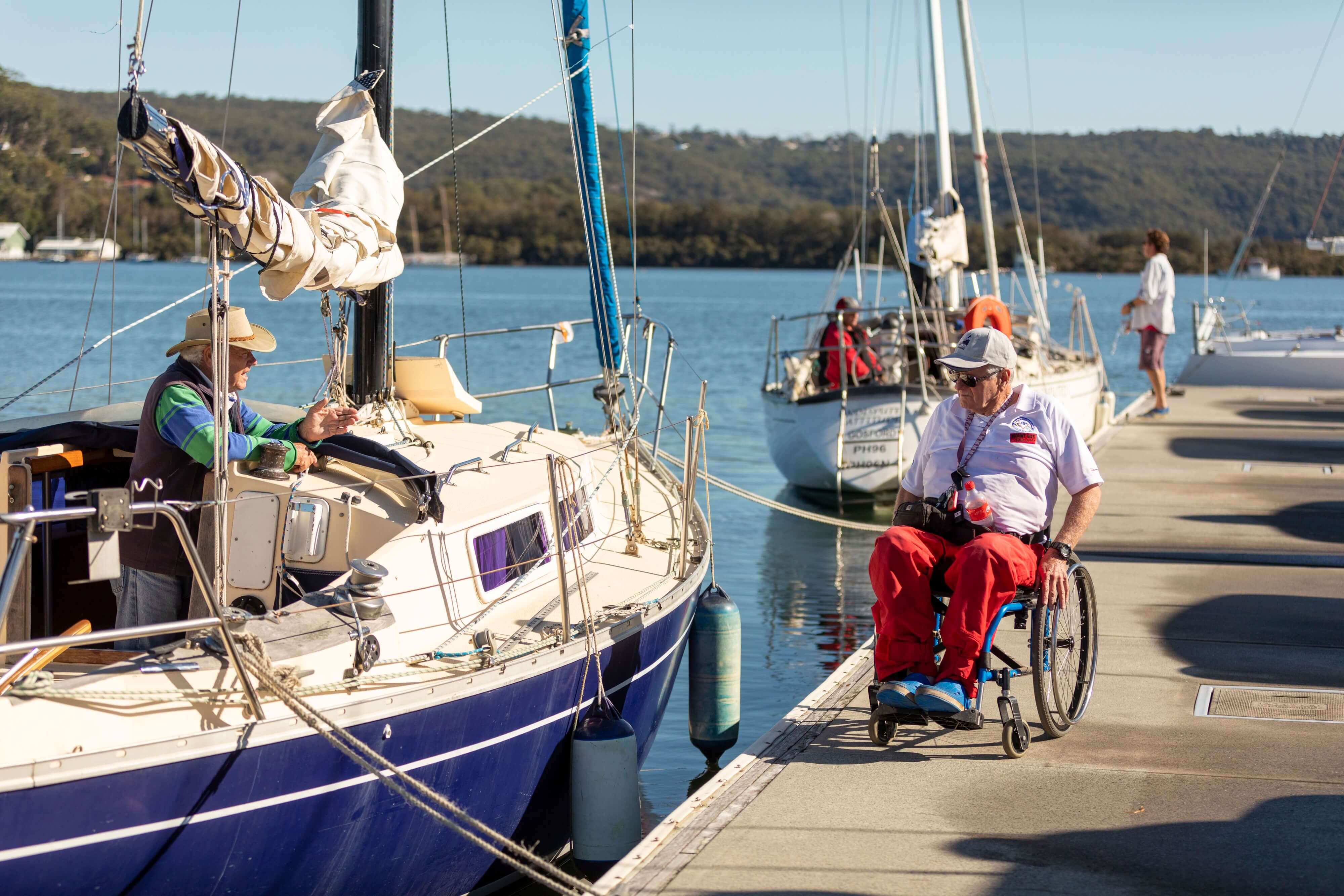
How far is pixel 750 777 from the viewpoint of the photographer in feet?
17.2

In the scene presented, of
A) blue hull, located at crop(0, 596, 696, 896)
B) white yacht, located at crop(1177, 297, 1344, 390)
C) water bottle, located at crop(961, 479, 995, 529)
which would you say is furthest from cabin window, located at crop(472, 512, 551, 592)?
white yacht, located at crop(1177, 297, 1344, 390)

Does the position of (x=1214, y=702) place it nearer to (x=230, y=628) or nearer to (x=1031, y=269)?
(x=230, y=628)

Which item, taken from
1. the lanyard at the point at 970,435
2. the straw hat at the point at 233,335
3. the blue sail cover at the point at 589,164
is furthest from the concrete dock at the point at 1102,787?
the blue sail cover at the point at 589,164

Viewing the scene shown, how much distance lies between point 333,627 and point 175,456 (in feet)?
3.08

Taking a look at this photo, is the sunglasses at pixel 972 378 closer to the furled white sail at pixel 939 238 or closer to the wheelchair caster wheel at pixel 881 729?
the wheelchair caster wheel at pixel 881 729

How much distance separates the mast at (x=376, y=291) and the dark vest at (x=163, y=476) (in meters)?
1.93

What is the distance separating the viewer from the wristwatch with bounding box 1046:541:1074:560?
5207mm

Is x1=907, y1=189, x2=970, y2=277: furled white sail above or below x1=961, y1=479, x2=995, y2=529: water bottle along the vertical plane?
above

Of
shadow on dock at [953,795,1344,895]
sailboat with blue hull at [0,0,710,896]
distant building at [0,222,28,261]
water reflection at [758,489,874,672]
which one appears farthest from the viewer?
distant building at [0,222,28,261]

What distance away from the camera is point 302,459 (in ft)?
17.4

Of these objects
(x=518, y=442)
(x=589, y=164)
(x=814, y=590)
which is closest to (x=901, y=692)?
(x=518, y=442)

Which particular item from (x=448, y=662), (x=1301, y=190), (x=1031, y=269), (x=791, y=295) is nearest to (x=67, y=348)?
(x=1031, y=269)

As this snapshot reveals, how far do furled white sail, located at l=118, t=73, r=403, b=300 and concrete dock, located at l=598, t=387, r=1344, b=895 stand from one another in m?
2.48

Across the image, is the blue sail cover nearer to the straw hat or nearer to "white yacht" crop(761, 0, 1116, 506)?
the straw hat
